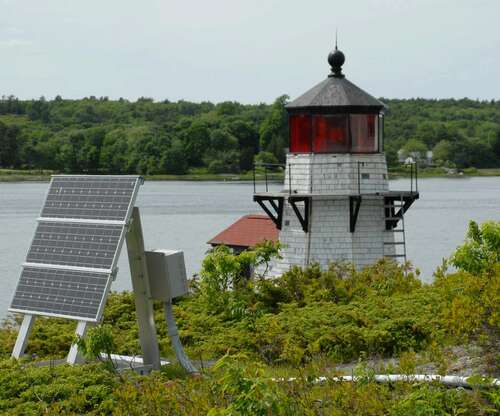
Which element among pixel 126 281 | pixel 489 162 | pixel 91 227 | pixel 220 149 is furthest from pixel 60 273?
pixel 489 162

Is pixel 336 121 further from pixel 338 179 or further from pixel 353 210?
pixel 353 210

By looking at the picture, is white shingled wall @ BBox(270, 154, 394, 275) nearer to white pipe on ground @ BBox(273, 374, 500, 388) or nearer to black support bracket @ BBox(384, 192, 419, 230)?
black support bracket @ BBox(384, 192, 419, 230)

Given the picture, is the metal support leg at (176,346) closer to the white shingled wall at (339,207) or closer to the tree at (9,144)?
the white shingled wall at (339,207)

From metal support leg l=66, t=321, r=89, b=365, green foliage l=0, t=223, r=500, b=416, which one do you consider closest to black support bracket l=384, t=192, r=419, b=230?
green foliage l=0, t=223, r=500, b=416

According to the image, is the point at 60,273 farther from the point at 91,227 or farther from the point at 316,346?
the point at 316,346

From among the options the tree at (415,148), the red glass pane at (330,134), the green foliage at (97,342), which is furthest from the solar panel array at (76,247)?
the tree at (415,148)

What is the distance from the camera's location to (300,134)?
22.5 m

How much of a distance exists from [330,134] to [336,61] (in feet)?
5.90

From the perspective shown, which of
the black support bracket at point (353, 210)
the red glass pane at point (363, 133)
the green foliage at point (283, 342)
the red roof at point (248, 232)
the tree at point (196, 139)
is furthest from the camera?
the tree at point (196, 139)

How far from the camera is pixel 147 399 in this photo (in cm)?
980

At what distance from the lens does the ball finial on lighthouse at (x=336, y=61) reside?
22.8m

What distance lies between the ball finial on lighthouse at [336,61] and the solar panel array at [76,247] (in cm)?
1073

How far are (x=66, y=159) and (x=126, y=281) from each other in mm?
85183

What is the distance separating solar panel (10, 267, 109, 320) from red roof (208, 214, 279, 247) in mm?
13943
